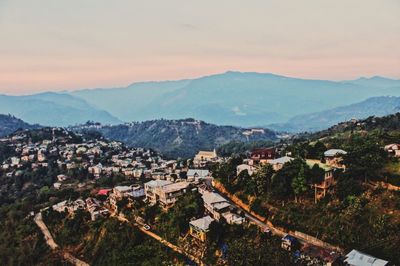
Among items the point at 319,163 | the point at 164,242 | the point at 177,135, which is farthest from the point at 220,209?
the point at 177,135

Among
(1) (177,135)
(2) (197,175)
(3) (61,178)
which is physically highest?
(2) (197,175)

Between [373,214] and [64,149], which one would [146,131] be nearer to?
[64,149]

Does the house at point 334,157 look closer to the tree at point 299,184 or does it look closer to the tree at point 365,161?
the tree at point 365,161

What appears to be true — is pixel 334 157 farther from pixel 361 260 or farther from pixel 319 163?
pixel 361 260

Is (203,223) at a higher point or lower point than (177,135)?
higher

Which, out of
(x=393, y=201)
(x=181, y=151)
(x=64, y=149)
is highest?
(x=393, y=201)

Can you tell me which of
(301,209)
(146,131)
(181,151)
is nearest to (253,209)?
(301,209)
